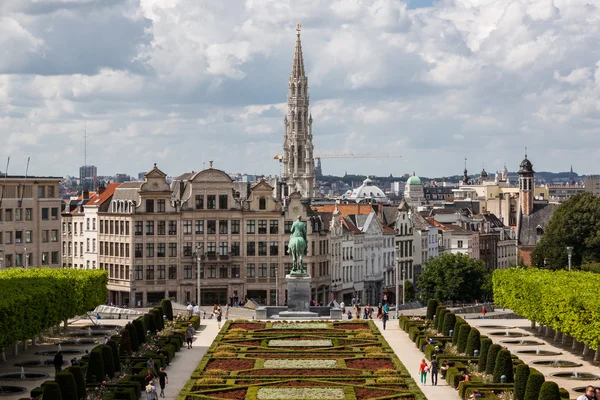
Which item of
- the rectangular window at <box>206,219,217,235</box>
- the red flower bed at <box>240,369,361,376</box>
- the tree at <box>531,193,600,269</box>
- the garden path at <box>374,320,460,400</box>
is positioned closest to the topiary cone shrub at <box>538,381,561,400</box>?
the garden path at <box>374,320,460,400</box>

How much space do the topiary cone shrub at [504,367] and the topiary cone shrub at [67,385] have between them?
22506 millimetres

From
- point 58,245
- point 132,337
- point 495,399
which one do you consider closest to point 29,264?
point 58,245

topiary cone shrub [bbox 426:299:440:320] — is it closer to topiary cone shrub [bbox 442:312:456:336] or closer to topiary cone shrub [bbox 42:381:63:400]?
topiary cone shrub [bbox 442:312:456:336]

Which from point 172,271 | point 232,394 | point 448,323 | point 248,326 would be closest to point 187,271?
point 172,271

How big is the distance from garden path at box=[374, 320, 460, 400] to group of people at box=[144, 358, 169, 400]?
13.4m

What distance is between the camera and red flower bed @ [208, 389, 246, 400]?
7281 centimetres

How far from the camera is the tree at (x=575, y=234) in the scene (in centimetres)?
15500

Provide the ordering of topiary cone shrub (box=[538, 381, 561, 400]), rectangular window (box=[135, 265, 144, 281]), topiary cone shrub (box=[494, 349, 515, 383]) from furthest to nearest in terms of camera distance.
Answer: rectangular window (box=[135, 265, 144, 281]) → topiary cone shrub (box=[494, 349, 515, 383]) → topiary cone shrub (box=[538, 381, 561, 400])

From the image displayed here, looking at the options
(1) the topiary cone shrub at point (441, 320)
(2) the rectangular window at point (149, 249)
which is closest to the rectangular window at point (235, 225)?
(2) the rectangular window at point (149, 249)

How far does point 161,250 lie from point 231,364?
67006 millimetres

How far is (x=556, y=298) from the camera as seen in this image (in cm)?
9219

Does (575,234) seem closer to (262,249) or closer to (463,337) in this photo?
(262,249)

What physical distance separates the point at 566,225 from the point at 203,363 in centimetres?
8033

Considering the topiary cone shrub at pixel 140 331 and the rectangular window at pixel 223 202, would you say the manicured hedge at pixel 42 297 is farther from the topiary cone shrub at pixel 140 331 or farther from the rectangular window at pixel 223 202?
the rectangular window at pixel 223 202
